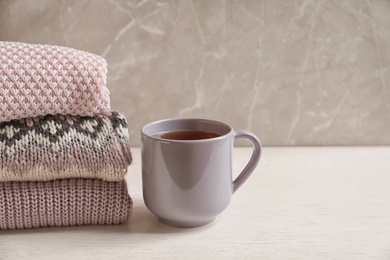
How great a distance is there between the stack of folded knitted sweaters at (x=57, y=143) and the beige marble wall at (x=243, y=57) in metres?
0.23

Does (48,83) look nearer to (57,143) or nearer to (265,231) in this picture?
(57,143)

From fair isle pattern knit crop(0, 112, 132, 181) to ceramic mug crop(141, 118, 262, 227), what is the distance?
3cm

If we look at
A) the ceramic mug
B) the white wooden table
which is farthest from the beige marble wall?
the ceramic mug

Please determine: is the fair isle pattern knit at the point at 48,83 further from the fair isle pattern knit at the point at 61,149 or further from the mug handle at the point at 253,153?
the mug handle at the point at 253,153

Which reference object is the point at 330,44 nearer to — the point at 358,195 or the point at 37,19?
the point at 358,195

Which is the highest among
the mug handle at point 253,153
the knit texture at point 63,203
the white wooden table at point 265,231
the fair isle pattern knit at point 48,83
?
the fair isle pattern knit at point 48,83

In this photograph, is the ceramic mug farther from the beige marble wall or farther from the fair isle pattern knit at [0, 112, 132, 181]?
the beige marble wall

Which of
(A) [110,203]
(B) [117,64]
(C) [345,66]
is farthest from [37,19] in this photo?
(C) [345,66]

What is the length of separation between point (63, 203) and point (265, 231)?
22 cm

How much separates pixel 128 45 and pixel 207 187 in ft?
1.09

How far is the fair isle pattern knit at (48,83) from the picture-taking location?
0.50 meters

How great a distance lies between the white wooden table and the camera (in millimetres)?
497

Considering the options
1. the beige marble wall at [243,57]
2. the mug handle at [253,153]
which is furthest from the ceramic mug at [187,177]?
the beige marble wall at [243,57]

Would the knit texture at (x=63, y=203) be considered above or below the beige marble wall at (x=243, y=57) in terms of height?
below
